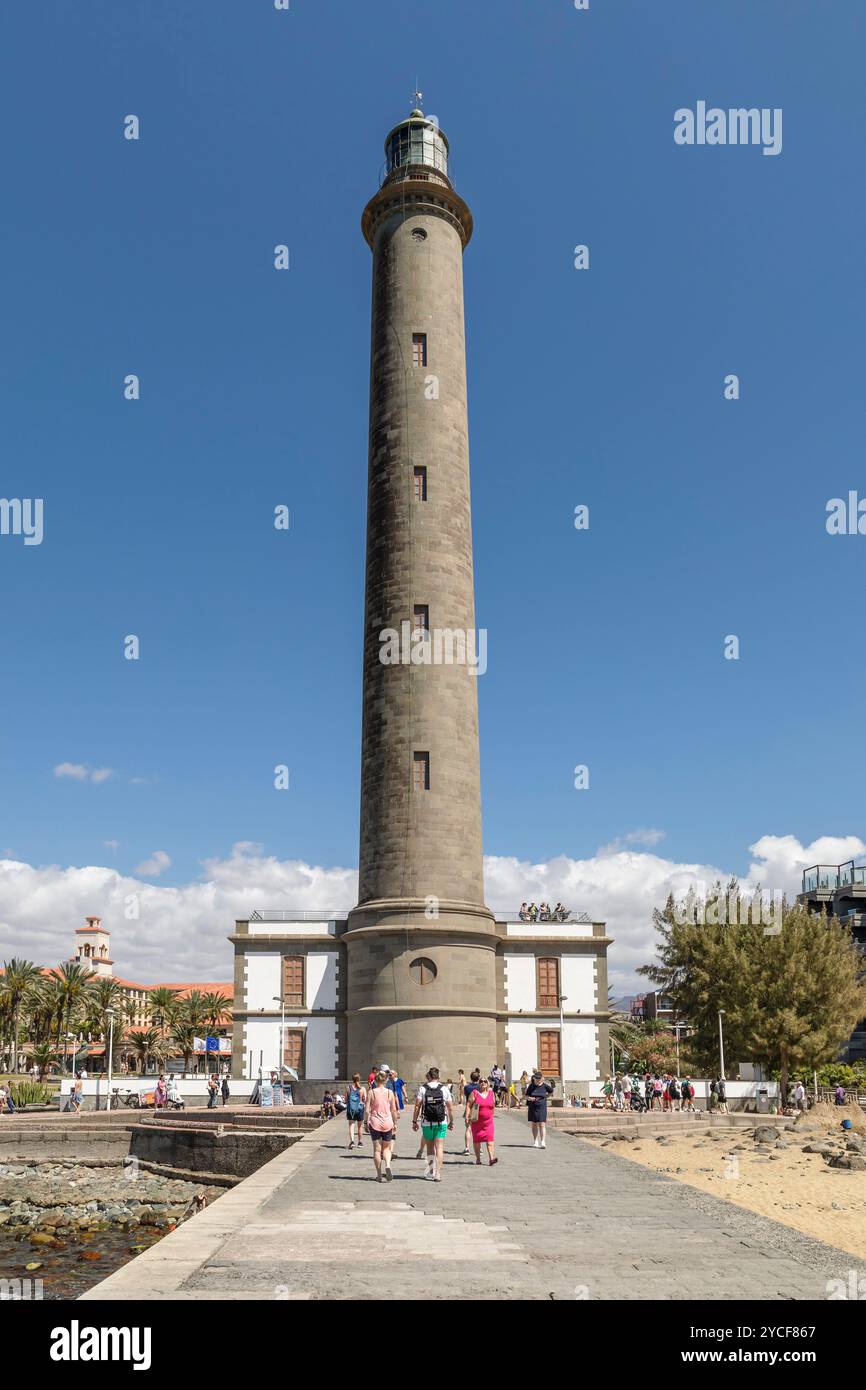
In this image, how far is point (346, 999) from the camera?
39719mm

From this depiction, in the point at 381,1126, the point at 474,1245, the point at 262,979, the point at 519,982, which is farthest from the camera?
the point at 262,979

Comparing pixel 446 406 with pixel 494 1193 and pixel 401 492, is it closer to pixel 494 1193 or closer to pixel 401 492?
pixel 401 492

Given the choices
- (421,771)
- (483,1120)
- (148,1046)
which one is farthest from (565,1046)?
(148,1046)

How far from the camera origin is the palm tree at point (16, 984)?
71.2 metres

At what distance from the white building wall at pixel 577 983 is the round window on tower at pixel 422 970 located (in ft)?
25.7

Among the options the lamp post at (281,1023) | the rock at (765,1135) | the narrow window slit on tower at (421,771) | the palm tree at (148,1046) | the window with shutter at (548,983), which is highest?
the narrow window slit on tower at (421,771)

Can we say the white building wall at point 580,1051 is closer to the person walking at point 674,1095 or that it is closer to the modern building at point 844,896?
the person walking at point 674,1095

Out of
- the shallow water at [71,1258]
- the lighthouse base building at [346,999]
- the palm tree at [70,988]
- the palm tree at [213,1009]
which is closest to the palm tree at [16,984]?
the palm tree at [70,988]

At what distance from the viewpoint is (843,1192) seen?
21.5 metres

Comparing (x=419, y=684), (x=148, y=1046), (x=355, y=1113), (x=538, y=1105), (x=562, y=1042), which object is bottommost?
(x=148, y=1046)

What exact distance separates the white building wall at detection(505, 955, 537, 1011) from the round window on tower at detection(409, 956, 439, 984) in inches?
251

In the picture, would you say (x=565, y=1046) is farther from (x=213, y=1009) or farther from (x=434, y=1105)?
(x=213, y=1009)

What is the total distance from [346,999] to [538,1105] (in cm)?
1993
